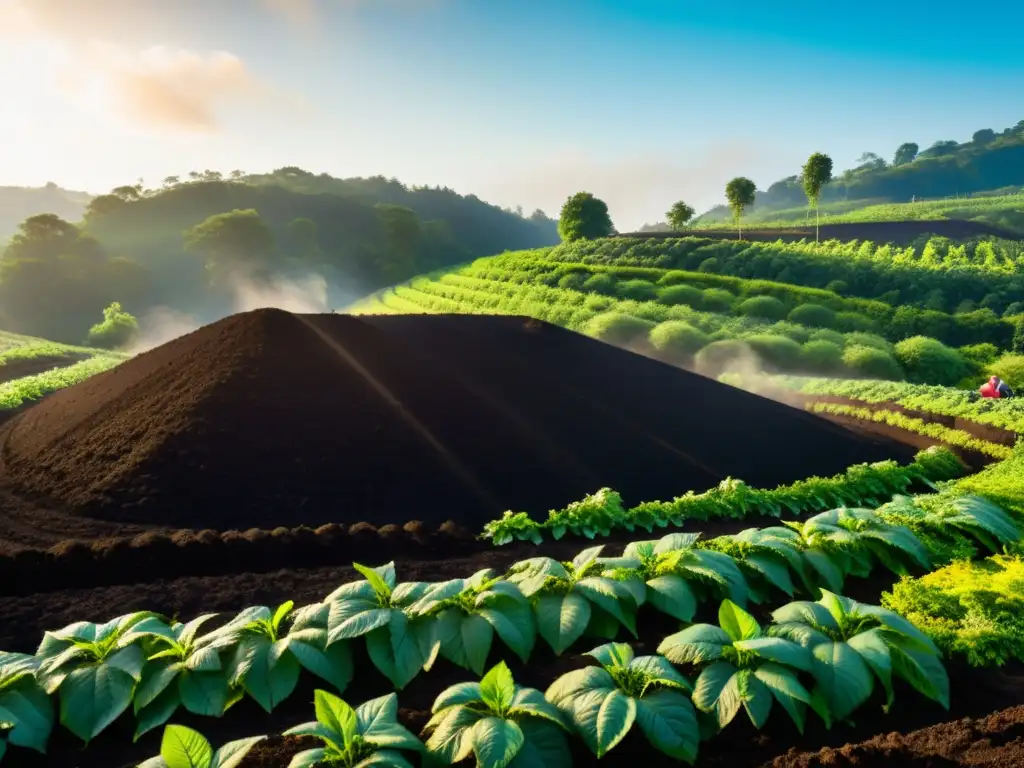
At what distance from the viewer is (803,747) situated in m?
3.14

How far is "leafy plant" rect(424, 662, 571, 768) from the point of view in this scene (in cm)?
270

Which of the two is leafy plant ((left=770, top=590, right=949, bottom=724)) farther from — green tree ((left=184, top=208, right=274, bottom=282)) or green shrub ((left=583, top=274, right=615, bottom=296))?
green tree ((left=184, top=208, right=274, bottom=282))

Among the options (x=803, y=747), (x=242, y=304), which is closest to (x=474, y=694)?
(x=803, y=747)

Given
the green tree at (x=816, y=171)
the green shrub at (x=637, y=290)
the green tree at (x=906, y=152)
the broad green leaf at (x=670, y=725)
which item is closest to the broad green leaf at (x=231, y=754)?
the broad green leaf at (x=670, y=725)

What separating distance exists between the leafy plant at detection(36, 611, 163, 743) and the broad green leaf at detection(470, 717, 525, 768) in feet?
5.99

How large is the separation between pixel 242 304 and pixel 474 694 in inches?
2273

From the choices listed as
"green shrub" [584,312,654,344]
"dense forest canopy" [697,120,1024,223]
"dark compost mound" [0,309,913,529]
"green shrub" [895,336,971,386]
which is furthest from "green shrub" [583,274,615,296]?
"dense forest canopy" [697,120,1024,223]

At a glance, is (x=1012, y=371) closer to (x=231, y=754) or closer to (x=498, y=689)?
(x=498, y=689)

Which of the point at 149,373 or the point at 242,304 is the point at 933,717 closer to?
the point at 149,373

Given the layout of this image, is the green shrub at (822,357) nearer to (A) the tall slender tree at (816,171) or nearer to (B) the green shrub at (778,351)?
(B) the green shrub at (778,351)

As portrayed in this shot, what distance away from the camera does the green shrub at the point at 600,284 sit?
29.5 meters

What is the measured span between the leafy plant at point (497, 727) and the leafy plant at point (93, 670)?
155 centimetres

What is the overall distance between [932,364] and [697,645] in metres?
21.2

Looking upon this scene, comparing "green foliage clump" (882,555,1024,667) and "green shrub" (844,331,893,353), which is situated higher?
"green foliage clump" (882,555,1024,667)
